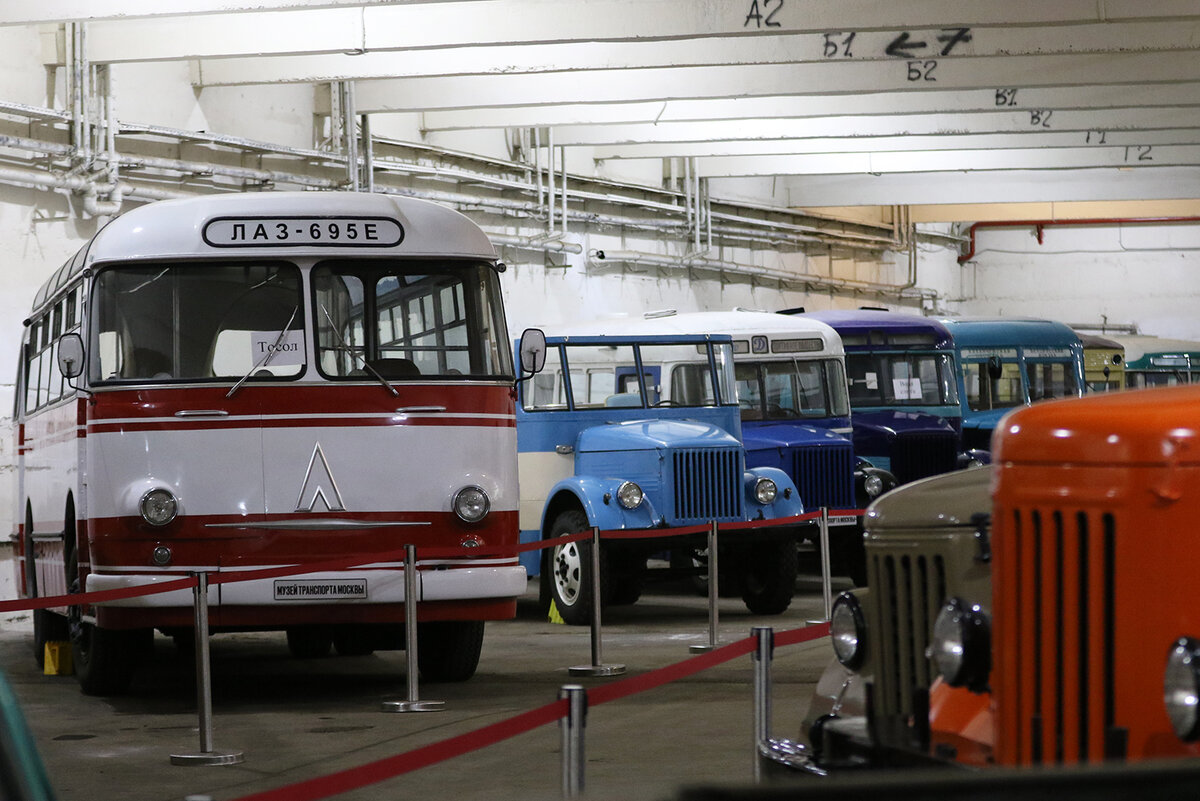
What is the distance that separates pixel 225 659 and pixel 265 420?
3.26m

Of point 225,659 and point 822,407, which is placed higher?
point 822,407

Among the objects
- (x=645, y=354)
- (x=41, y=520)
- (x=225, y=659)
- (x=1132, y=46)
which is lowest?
(x=225, y=659)

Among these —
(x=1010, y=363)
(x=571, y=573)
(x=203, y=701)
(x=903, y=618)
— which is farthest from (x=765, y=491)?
(x=903, y=618)

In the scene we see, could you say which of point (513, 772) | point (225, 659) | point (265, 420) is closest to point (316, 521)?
point (265, 420)

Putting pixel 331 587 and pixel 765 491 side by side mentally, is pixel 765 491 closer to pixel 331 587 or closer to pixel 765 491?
pixel 765 491

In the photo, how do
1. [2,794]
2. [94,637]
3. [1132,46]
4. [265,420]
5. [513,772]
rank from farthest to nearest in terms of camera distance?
[1132,46] < [94,637] < [265,420] < [513,772] < [2,794]

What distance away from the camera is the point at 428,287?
29.3ft

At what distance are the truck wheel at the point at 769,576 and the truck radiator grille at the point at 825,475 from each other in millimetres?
809

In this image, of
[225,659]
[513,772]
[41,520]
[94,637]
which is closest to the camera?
[513,772]

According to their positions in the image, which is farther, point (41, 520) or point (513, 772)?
point (41, 520)

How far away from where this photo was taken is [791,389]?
14.9 metres

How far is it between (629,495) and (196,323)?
4552mm

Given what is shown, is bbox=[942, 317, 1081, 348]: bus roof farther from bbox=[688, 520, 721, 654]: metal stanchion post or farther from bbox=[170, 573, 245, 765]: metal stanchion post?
bbox=[170, 573, 245, 765]: metal stanchion post

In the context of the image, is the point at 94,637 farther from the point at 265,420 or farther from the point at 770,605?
the point at 770,605
